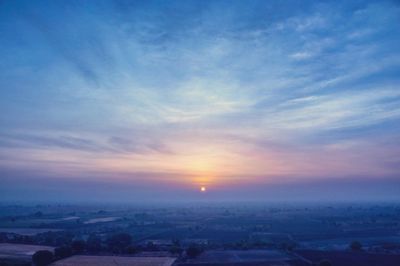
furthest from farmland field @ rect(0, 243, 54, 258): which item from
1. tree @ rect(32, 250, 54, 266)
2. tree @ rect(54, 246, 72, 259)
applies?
tree @ rect(32, 250, 54, 266)

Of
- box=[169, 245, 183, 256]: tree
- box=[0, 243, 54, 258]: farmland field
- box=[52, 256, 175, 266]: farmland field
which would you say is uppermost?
box=[0, 243, 54, 258]: farmland field

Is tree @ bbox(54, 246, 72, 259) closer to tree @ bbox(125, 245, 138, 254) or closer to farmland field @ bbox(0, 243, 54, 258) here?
farmland field @ bbox(0, 243, 54, 258)

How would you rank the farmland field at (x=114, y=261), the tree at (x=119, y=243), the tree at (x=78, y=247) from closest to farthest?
the farmland field at (x=114, y=261) < the tree at (x=78, y=247) < the tree at (x=119, y=243)

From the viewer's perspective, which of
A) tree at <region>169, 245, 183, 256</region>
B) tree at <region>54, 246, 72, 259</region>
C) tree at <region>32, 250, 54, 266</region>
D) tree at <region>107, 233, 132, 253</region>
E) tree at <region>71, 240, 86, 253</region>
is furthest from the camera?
tree at <region>107, 233, 132, 253</region>

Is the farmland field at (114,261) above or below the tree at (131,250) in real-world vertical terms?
below

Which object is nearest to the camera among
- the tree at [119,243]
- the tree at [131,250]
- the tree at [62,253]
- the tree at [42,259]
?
the tree at [42,259]

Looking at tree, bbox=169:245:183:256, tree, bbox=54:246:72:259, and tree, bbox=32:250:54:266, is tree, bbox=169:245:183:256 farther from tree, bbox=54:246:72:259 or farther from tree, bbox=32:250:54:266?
tree, bbox=32:250:54:266

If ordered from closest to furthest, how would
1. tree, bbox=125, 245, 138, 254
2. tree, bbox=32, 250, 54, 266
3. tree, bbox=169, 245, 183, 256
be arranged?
tree, bbox=32, 250, 54, 266 → tree, bbox=125, 245, 138, 254 → tree, bbox=169, 245, 183, 256

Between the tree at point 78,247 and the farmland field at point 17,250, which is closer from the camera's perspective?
the farmland field at point 17,250

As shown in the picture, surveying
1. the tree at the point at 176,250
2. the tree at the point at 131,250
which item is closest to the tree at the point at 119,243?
the tree at the point at 131,250

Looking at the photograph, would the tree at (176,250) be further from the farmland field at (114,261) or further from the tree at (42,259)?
the tree at (42,259)

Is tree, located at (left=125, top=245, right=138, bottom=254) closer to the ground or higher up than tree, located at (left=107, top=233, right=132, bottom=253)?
closer to the ground

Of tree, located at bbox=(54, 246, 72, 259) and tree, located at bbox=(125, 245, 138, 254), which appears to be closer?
tree, located at bbox=(54, 246, 72, 259)
